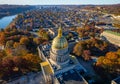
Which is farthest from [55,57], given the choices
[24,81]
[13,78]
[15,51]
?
[15,51]

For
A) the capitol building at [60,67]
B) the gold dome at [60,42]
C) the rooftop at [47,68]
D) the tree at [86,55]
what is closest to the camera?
the capitol building at [60,67]

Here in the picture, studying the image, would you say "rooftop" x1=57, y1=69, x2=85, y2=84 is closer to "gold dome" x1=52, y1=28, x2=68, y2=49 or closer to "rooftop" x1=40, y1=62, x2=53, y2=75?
"rooftop" x1=40, y1=62, x2=53, y2=75

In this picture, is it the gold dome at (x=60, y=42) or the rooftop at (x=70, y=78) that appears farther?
the gold dome at (x=60, y=42)

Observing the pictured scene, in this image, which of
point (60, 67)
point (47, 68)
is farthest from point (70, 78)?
point (47, 68)

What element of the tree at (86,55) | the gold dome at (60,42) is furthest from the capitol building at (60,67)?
the tree at (86,55)

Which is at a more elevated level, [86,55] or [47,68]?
[47,68]

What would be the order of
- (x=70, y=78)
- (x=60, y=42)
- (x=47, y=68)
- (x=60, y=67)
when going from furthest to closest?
(x=47, y=68) → (x=60, y=67) → (x=60, y=42) → (x=70, y=78)

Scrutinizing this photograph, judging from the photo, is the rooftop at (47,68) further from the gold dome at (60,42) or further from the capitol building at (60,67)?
the gold dome at (60,42)

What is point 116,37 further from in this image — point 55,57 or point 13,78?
point 13,78

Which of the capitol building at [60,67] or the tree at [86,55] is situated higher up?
the capitol building at [60,67]

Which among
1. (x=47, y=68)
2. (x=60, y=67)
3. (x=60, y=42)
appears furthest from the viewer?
(x=47, y=68)

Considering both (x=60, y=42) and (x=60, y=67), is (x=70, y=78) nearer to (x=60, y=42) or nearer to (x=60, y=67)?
(x=60, y=67)
